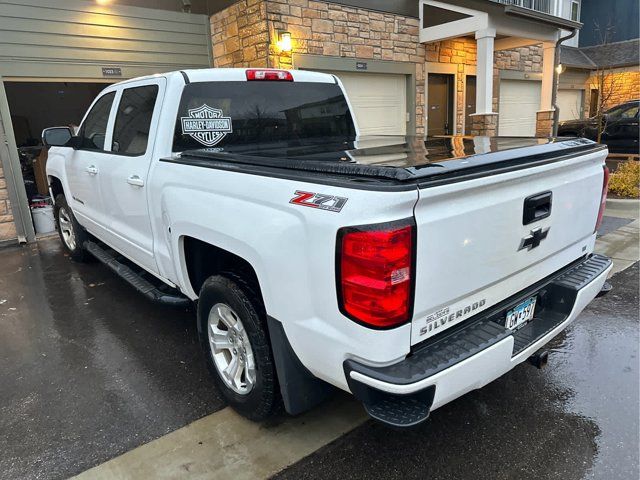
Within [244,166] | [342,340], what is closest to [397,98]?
[244,166]

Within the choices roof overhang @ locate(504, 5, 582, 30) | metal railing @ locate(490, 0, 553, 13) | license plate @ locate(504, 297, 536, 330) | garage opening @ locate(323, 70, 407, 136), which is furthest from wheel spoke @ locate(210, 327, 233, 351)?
metal railing @ locate(490, 0, 553, 13)

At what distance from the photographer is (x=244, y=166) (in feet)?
8.35

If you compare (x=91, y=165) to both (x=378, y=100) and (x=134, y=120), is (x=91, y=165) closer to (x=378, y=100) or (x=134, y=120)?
(x=134, y=120)

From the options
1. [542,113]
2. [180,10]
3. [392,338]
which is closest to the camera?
[392,338]

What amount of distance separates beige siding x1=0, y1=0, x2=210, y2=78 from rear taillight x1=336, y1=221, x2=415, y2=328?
7148 mm

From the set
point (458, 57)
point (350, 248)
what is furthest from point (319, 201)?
point (458, 57)

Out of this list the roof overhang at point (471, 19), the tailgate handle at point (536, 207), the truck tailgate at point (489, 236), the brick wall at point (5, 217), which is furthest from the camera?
the roof overhang at point (471, 19)

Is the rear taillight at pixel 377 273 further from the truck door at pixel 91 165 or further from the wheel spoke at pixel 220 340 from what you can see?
the truck door at pixel 91 165

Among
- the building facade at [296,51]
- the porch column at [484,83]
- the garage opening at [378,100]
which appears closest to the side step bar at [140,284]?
the building facade at [296,51]

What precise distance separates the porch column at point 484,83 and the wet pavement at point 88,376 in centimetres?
809

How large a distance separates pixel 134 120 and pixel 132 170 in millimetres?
490

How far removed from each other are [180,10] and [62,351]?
6728 mm

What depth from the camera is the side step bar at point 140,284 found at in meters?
3.44

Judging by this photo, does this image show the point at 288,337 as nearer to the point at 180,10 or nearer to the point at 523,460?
the point at 523,460
